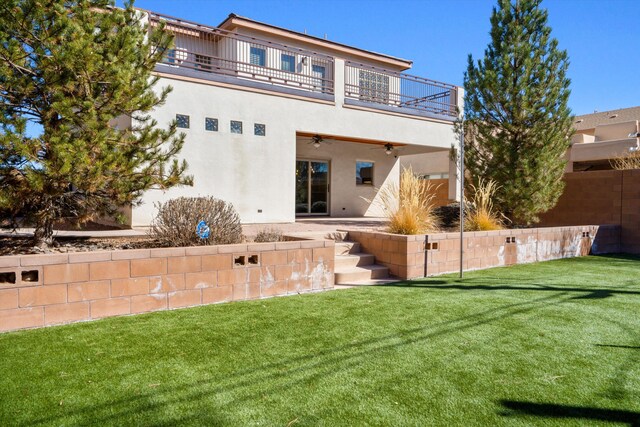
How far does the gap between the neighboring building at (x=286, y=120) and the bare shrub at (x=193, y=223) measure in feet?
8.32

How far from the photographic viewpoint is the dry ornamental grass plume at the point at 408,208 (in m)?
8.16

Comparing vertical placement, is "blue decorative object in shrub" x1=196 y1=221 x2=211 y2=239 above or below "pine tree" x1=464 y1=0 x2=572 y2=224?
below

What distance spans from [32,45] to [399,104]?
1215cm

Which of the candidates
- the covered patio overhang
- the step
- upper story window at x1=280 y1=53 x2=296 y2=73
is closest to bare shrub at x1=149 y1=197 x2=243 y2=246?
the step

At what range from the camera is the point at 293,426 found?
2.69 metres

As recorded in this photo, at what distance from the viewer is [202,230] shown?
19.8ft

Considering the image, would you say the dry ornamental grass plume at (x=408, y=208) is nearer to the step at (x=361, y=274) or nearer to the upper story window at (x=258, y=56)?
the step at (x=361, y=274)

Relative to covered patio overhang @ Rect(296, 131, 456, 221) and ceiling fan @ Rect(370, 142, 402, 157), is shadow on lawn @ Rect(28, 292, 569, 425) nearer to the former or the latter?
covered patio overhang @ Rect(296, 131, 456, 221)

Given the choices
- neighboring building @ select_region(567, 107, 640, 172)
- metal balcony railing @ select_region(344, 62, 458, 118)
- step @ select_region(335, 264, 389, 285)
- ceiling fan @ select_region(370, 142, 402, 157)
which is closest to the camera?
step @ select_region(335, 264, 389, 285)

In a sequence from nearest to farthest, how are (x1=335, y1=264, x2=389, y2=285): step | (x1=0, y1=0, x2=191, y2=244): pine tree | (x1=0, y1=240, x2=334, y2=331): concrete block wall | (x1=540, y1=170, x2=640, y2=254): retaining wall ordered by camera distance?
(x1=0, y1=240, x2=334, y2=331): concrete block wall
(x1=0, y1=0, x2=191, y2=244): pine tree
(x1=335, y1=264, x2=389, y2=285): step
(x1=540, y1=170, x2=640, y2=254): retaining wall

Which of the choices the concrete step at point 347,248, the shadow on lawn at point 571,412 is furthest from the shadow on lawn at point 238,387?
the concrete step at point 347,248

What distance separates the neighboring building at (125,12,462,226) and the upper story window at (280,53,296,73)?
0.04m

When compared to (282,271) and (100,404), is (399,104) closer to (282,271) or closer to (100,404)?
(282,271)

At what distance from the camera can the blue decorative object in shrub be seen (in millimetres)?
6000
